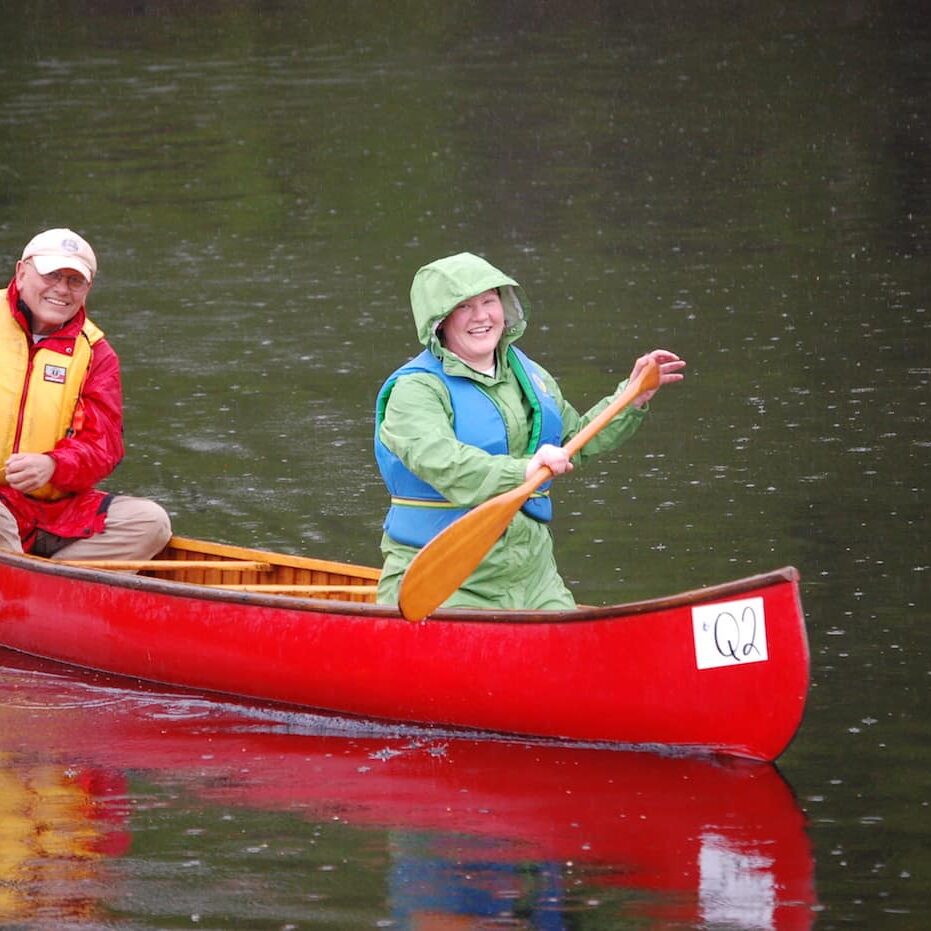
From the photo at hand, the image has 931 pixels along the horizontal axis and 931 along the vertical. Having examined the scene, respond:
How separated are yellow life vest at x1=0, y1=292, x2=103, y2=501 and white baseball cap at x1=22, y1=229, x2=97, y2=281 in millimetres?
248

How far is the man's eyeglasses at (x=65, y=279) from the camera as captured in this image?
748cm

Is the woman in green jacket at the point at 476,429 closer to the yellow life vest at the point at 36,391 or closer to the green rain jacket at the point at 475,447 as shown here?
the green rain jacket at the point at 475,447

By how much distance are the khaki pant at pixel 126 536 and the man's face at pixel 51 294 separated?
0.69m

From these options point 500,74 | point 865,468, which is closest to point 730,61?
point 500,74

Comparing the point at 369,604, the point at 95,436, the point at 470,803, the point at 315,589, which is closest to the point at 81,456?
the point at 95,436

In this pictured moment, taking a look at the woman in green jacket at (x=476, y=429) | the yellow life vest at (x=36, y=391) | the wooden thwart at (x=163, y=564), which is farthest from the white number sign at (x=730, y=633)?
the yellow life vest at (x=36, y=391)

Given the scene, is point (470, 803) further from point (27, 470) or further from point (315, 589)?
point (27, 470)

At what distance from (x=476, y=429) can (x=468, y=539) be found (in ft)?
1.09

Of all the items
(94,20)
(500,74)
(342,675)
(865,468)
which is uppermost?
(94,20)

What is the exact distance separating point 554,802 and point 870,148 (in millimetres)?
13214

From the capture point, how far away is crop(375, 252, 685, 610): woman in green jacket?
240 inches

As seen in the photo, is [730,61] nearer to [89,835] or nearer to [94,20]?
[94,20]

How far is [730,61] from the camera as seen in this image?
25.0 meters

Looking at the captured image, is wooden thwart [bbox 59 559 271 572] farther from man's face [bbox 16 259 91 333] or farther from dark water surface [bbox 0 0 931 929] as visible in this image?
man's face [bbox 16 259 91 333]
